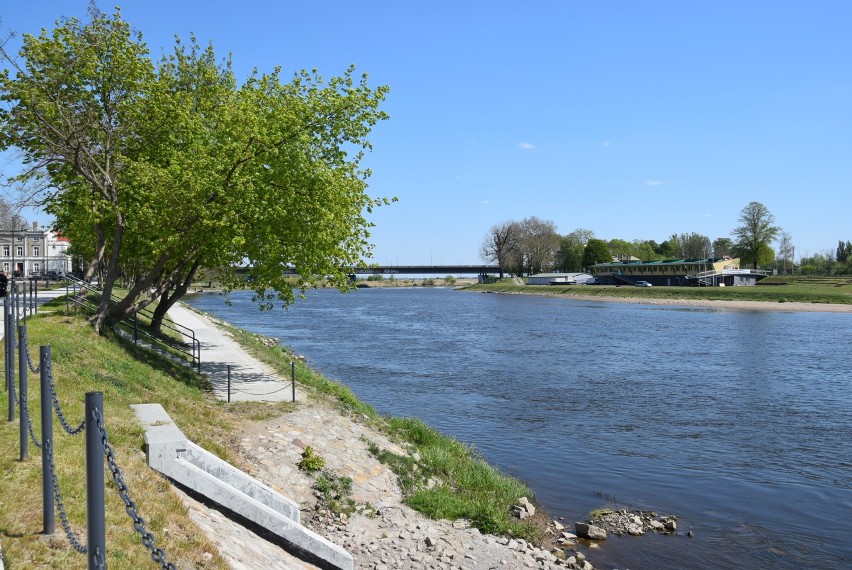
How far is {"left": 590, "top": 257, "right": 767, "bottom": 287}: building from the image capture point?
428ft

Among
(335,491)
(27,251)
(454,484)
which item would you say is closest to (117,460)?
(335,491)

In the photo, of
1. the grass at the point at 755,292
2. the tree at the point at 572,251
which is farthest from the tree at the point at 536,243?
the grass at the point at 755,292

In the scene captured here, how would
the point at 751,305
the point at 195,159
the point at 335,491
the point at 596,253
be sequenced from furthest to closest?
the point at 596,253
the point at 751,305
the point at 195,159
the point at 335,491

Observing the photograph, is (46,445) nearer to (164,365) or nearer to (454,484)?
(454,484)

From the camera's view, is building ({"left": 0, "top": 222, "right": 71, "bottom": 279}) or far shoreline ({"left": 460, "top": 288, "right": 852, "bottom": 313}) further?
building ({"left": 0, "top": 222, "right": 71, "bottom": 279})

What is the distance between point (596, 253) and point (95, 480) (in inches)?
6888

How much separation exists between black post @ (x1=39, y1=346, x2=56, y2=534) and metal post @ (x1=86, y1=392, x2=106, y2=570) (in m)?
2.48

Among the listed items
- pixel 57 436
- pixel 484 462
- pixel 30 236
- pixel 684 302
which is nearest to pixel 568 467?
pixel 484 462

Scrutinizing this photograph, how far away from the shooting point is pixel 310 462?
596 inches

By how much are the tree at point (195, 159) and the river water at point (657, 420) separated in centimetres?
738

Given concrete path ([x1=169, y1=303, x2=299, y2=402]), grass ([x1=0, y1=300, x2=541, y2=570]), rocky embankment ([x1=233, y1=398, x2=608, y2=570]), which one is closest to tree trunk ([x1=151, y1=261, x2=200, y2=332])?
concrete path ([x1=169, y1=303, x2=299, y2=402])

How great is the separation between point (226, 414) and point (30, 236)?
108933 mm

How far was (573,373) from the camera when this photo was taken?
3584 cm

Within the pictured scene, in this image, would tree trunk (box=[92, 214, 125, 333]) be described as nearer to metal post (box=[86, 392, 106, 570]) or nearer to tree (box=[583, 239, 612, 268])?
metal post (box=[86, 392, 106, 570])
